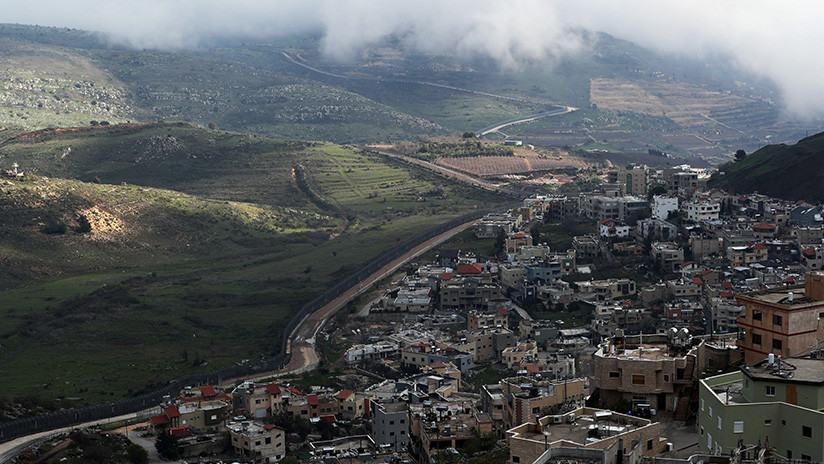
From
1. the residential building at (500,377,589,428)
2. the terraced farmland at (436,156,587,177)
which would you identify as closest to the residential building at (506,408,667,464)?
the residential building at (500,377,589,428)

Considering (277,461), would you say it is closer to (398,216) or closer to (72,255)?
(72,255)

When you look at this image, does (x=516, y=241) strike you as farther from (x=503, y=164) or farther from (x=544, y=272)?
(x=503, y=164)

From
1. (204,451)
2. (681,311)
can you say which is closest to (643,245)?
(681,311)

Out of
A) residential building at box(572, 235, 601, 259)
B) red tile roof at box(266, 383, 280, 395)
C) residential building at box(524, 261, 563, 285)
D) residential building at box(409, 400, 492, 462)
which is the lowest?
red tile roof at box(266, 383, 280, 395)

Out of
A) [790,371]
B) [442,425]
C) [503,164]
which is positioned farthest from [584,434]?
[503,164]

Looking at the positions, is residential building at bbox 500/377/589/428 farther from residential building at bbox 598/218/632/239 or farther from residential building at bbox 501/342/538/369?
residential building at bbox 598/218/632/239

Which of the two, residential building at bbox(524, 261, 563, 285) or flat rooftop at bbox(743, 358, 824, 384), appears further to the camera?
residential building at bbox(524, 261, 563, 285)

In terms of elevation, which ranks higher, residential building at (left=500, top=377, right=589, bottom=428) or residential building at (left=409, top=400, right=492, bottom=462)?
residential building at (left=500, top=377, right=589, bottom=428)
